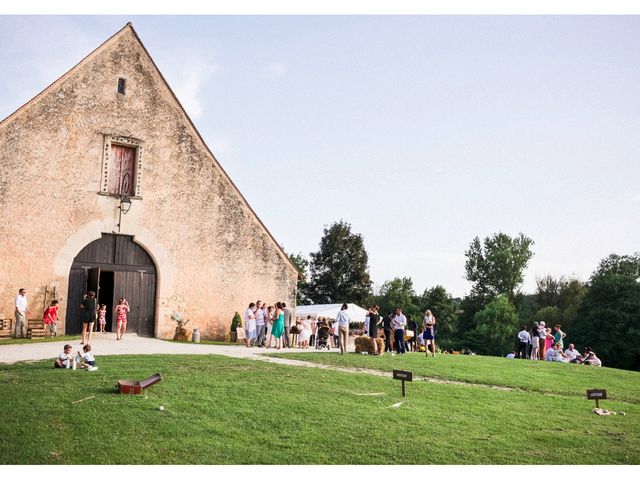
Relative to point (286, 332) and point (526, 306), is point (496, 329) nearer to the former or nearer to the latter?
point (526, 306)

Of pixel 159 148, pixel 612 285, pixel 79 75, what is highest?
pixel 79 75

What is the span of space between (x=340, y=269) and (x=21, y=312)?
47841mm

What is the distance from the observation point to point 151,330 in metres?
23.5

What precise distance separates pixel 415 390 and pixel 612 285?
150ft

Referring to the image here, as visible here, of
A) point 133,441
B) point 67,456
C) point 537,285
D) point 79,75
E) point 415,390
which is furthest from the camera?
point 537,285

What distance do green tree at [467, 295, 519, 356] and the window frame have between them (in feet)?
163

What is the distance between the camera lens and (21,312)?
65.0 ft

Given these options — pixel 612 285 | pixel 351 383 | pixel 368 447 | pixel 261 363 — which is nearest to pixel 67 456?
pixel 368 447

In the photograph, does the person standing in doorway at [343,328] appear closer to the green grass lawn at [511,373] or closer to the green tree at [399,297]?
the green grass lawn at [511,373]

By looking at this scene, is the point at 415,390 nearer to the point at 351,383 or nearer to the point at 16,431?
the point at 351,383

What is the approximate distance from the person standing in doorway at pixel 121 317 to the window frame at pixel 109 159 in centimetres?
410

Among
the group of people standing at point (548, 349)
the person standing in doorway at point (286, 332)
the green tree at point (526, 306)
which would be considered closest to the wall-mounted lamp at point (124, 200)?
the person standing in doorway at point (286, 332)

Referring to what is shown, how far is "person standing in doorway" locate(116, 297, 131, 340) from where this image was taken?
21711 millimetres

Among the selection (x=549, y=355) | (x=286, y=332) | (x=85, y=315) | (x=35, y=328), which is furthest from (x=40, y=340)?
(x=549, y=355)
